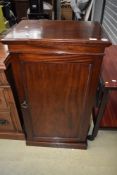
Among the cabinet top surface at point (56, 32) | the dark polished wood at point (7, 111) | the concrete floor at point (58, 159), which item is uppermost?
the cabinet top surface at point (56, 32)

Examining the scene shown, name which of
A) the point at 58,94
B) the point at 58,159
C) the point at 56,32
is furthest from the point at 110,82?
the point at 58,159

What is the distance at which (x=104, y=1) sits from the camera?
239cm

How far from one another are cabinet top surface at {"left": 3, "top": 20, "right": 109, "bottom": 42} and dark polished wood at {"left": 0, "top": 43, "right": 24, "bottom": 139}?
0.61 ft

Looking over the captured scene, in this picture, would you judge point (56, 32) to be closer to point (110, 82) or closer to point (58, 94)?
point (58, 94)

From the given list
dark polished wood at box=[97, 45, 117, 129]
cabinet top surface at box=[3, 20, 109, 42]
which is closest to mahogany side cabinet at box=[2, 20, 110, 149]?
cabinet top surface at box=[3, 20, 109, 42]

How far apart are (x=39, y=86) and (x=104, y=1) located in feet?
6.92

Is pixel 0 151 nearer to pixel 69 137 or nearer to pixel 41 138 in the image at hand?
pixel 41 138

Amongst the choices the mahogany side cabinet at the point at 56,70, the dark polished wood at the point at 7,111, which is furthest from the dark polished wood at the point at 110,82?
the dark polished wood at the point at 7,111

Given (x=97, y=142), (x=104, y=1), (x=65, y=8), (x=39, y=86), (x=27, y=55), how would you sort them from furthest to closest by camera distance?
1. (x=65, y=8)
2. (x=104, y=1)
3. (x=97, y=142)
4. (x=39, y=86)
5. (x=27, y=55)

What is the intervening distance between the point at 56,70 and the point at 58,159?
82 cm

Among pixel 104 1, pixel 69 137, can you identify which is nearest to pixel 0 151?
pixel 69 137

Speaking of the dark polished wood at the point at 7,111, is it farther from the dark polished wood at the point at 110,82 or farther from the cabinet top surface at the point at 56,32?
the dark polished wood at the point at 110,82

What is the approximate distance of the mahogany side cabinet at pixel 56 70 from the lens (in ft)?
2.54

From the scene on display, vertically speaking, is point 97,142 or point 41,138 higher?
point 41,138
